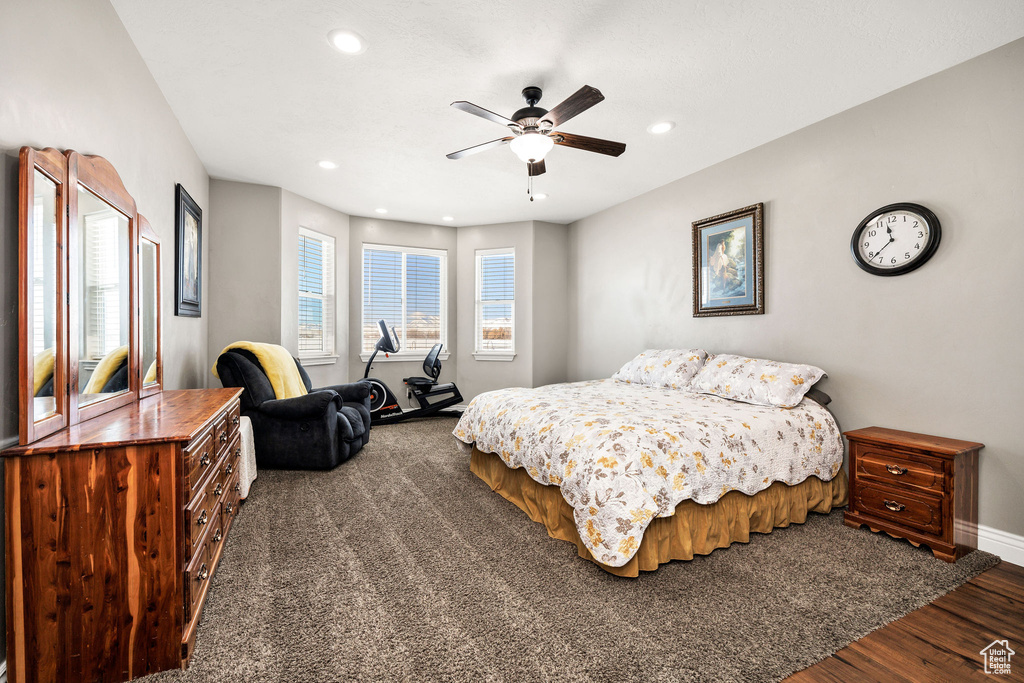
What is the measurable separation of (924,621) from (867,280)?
2.00 metres

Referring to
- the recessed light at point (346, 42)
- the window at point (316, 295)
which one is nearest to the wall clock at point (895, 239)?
the recessed light at point (346, 42)

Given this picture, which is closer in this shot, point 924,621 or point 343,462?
point 924,621

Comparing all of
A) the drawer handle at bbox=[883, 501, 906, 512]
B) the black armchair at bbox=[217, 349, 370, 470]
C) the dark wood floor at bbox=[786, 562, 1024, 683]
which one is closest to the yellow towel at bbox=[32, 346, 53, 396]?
the black armchair at bbox=[217, 349, 370, 470]

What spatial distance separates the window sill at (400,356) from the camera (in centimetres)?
582

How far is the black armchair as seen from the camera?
11.6 ft

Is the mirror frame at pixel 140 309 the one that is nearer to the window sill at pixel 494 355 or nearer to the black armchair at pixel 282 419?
the black armchair at pixel 282 419

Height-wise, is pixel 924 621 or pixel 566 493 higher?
pixel 566 493

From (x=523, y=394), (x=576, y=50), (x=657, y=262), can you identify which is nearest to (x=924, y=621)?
(x=523, y=394)

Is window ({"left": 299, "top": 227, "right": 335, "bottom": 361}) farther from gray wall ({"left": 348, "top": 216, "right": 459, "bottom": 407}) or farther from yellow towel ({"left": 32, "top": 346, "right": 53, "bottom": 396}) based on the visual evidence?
yellow towel ({"left": 32, "top": 346, "right": 53, "bottom": 396})

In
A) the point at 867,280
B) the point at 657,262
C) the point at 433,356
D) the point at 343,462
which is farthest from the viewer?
the point at 433,356

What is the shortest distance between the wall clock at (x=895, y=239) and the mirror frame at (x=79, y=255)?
404 centimetres

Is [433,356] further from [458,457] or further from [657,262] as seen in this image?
[657,262]

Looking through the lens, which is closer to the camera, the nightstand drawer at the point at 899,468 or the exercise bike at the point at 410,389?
the nightstand drawer at the point at 899,468

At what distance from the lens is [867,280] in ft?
9.48
